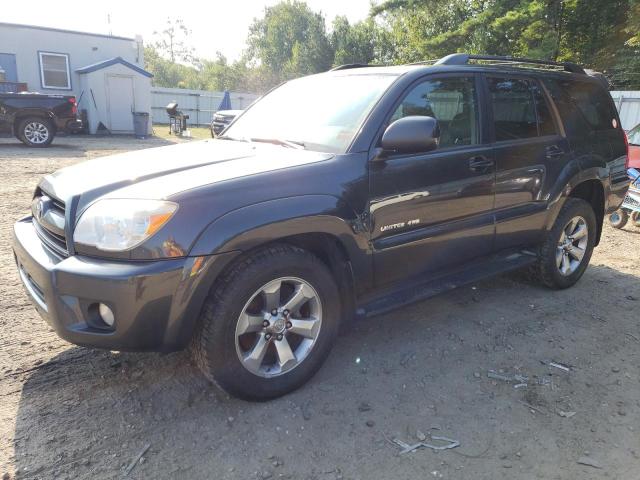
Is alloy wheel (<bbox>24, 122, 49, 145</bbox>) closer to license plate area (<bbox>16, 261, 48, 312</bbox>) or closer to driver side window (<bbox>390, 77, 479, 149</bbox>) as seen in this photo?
license plate area (<bbox>16, 261, 48, 312</bbox>)

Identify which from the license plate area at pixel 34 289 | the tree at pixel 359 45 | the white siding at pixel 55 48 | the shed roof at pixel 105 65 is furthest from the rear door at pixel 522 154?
the tree at pixel 359 45

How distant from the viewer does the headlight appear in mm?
2266

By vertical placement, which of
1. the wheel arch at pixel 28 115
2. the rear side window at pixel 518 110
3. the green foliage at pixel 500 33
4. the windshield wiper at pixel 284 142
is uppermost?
the green foliage at pixel 500 33

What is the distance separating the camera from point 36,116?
13570 mm

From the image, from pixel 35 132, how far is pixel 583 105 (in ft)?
45.4

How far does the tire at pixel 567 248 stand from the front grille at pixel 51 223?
11.8 ft

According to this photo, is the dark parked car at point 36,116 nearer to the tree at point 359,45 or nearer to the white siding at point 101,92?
the white siding at point 101,92

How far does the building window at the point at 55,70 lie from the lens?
1797cm

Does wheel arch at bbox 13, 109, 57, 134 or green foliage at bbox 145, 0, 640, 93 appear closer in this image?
wheel arch at bbox 13, 109, 57, 134

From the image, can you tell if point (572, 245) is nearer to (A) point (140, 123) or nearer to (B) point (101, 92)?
(A) point (140, 123)

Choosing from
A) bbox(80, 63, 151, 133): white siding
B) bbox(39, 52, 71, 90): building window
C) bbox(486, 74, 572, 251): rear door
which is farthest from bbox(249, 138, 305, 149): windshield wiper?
bbox(39, 52, 71, 90): building window

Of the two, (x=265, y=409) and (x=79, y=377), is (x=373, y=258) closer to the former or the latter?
(x=265, y=409)

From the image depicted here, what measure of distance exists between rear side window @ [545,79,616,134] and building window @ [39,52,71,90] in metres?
18.6

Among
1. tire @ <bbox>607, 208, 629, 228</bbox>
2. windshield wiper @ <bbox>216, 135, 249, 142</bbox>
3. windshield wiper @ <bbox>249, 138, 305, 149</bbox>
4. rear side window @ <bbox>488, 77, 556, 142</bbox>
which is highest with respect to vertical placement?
rear side window @ <bbox>488, 77, 556, 142</bbox>
